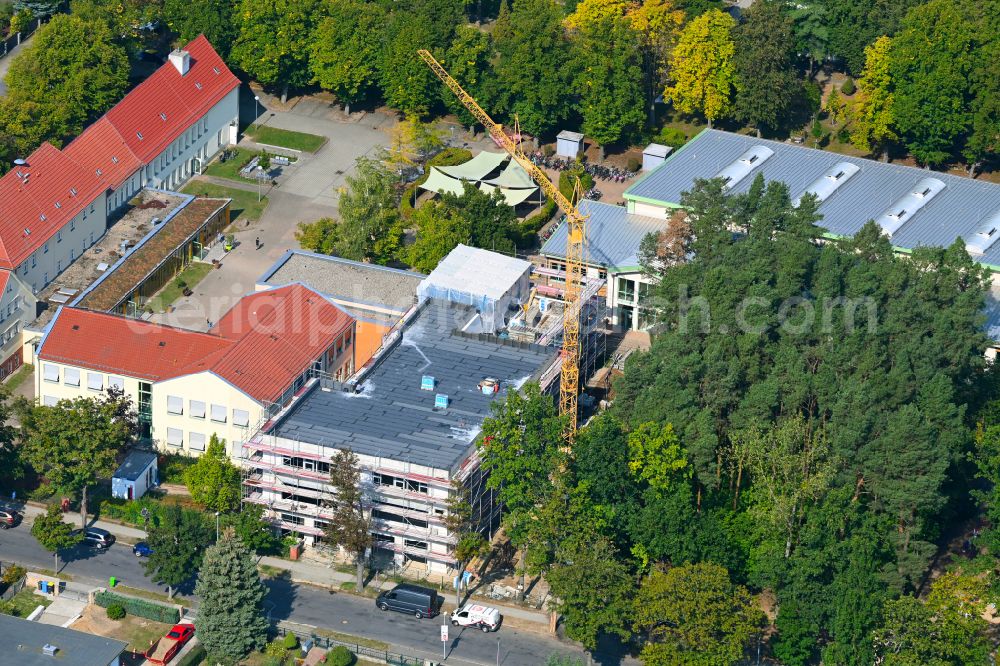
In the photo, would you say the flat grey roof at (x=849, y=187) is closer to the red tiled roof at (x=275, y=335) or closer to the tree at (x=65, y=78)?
the red tiled roof at (x=275, y=335)

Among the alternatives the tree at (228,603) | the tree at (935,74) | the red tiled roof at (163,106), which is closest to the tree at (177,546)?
the tree at (228,603)

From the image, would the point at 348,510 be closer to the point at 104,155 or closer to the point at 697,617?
the point at 697,617

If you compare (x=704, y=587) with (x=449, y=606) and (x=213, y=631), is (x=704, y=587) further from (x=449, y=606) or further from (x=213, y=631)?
(x=213, y=631)

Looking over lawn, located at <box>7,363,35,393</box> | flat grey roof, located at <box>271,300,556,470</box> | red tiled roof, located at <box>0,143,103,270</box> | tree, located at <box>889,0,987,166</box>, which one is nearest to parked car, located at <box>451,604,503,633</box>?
flat grey roof, located at <box>271,300,556,470</box>

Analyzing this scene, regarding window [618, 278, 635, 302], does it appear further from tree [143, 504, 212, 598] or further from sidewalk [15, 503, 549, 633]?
tree [143, 504, 212, 598]

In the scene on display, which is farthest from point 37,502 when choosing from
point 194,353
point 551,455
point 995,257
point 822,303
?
point 995,257

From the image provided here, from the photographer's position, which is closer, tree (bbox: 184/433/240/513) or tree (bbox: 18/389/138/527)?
tree (bbox: 18/389/138/527)

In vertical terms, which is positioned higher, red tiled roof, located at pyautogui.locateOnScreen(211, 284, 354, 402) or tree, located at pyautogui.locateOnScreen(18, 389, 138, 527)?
red tiled roof, located at pyautogui.locateOnScreen(211, 284, 354, 402)
